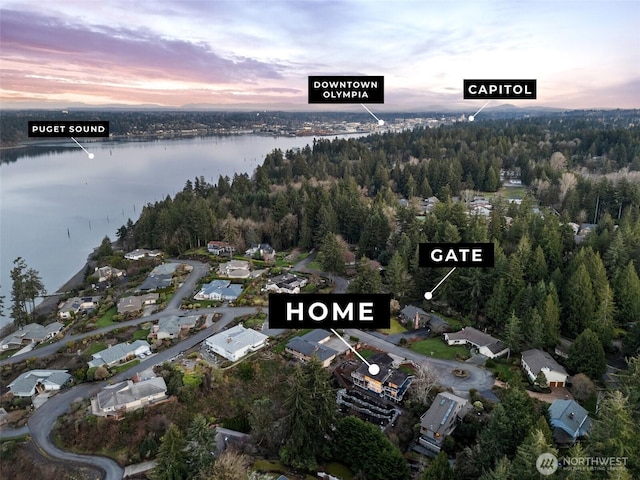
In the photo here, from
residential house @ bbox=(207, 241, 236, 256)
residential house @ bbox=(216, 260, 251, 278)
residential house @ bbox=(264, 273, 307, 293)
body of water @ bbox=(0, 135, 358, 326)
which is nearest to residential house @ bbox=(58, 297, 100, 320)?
body of water @ bbox=(0, 135, 358, 326)

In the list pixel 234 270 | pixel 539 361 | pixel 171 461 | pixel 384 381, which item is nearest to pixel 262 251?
pixel 234 270

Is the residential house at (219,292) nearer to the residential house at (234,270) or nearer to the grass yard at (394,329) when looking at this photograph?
the residential house at (234,270)

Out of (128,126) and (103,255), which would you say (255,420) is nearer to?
(103,255)

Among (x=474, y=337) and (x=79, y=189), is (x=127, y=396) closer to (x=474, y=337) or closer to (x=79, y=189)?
(x=474, y=337)

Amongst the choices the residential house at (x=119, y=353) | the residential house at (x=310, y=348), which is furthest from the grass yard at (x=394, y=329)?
the residential house at (x=119, y=353)

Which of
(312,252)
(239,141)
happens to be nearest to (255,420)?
(312,252)

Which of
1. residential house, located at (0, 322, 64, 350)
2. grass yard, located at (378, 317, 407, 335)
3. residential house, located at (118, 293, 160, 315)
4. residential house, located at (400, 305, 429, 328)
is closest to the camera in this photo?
grass yard, located at (378, 317, 407, 335)

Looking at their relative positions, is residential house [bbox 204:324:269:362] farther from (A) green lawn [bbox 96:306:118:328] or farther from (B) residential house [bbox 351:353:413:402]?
(A) green lawn [bbox 96:306:118:328]
